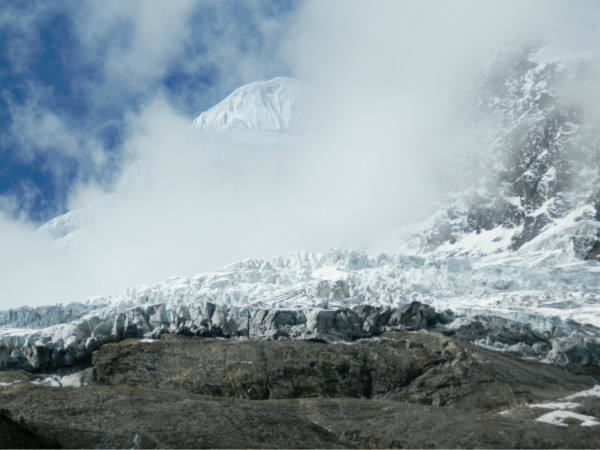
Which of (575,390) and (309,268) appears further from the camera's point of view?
(309,268)

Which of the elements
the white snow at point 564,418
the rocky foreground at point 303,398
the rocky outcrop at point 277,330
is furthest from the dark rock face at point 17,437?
the rocky outcrop at point 277,330

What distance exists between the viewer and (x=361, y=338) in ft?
188

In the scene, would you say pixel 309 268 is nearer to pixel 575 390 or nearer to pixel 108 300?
pixel 108 300

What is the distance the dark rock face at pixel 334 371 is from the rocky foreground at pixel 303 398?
84mm

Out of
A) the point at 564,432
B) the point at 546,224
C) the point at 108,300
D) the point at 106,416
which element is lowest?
the point at 564,432

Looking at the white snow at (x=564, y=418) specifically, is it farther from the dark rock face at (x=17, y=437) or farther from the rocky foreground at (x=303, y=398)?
the dark rock face at (x=17, y=437)

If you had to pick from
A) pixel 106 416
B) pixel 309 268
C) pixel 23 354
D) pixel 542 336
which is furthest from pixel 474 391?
pixel 309 268

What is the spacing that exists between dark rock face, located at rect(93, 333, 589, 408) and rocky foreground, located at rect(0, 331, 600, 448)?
8 cm

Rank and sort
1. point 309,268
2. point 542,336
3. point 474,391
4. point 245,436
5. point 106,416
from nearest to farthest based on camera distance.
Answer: point 245,436, point 106,416, point 474,391, point 542,336, point 309,268

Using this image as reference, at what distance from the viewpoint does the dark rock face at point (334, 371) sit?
4506 cm

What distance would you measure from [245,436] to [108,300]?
64.7 meters

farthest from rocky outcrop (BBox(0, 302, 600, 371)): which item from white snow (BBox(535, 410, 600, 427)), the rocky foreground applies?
white snow (BBox(535, 410, 600, 427))

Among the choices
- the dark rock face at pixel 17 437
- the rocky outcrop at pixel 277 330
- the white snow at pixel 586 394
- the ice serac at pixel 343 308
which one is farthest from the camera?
the ice serac at pixel 343 308

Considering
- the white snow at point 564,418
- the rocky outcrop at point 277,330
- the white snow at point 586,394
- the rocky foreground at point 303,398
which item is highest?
the rocky outcrop at point 277,330
